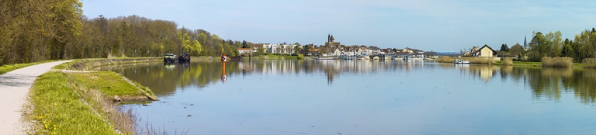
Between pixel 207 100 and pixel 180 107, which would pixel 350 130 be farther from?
pixel 207 100

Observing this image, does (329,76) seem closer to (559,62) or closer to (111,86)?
(111,86)

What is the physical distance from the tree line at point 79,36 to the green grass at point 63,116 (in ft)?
14.0

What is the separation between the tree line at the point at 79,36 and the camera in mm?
18109

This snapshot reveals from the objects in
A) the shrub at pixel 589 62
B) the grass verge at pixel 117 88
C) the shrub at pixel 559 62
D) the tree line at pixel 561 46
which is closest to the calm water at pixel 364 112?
the grass verge at pixel 117 88

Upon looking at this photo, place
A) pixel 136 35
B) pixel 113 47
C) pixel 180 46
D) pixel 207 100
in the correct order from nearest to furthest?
1. pixel 207 100
2. pixel 113 47
3. pixel 136 35
4. pixel 180 46

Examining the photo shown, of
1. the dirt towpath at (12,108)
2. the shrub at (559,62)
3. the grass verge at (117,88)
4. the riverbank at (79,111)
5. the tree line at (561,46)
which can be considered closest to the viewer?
the dirt towpath at (12,108)

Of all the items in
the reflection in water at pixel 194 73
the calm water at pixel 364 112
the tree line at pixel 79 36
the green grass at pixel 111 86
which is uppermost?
the tree line at pixel 79 36

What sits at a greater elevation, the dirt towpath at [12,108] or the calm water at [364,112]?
the dirt towpath at [12,108]

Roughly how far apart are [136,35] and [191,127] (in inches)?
2961

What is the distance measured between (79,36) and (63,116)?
48662 mm

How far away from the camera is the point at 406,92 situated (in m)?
28.3

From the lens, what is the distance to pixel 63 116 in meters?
10.3

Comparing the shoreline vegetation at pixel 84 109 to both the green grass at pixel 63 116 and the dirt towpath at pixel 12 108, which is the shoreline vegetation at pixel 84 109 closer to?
the green grass at pixel 63 116

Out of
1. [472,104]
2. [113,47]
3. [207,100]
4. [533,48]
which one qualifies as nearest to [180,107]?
[207,100]
